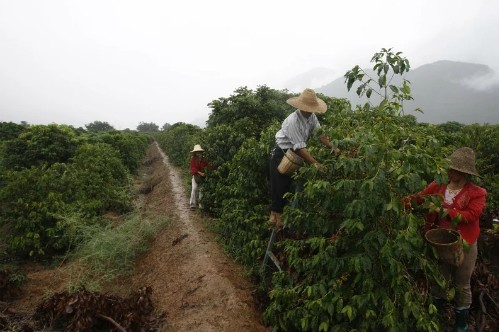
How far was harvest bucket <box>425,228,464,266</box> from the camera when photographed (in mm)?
2914

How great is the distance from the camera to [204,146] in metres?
8.30

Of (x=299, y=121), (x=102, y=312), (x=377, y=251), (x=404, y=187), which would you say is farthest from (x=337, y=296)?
(x=102, y=312)

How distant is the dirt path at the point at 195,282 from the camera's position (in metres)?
4.20

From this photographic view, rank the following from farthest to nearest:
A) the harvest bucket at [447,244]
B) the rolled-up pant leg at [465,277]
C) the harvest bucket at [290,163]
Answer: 1. the harvest bucket at [290,163]
2. the rolled-up pant leg at [465,277]
3. the harvest bucket at [447,244]

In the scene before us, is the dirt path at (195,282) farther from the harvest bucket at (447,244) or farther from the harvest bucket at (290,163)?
the harvest bucket at (447,244)

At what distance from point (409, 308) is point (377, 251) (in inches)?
19.6

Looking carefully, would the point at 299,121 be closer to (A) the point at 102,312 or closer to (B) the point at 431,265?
(B) the point at 431,265

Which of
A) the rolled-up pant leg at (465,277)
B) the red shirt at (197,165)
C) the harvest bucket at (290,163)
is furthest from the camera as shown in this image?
the red shirt at (197,165)

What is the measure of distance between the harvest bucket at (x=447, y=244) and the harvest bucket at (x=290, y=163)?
160 centimetres

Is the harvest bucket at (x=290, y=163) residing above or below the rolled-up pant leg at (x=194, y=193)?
above

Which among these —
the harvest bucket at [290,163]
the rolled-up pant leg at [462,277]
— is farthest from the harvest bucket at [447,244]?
the harvest bucket at [290,163]

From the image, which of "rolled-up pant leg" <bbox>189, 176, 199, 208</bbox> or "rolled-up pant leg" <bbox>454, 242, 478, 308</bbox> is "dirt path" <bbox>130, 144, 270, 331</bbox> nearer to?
"rolled-up pant leg" <bbox>189, 176, 199, 208</bbox>

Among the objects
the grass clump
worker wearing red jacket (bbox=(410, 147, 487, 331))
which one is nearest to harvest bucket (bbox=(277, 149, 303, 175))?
worker wearing red jacket (bbox=(410, 147, 487, 331))

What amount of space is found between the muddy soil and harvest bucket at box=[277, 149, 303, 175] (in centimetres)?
187
